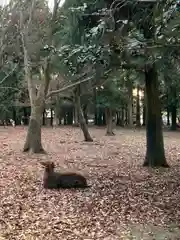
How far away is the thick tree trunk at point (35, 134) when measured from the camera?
14703 mm

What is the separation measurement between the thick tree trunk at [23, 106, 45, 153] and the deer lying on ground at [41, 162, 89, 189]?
6.17 m

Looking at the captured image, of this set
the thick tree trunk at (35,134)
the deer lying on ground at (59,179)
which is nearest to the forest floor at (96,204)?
the deer lying on ground at (59,179)

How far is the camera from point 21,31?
46.4ft

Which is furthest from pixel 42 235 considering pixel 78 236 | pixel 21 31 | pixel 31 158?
pixel 21 31

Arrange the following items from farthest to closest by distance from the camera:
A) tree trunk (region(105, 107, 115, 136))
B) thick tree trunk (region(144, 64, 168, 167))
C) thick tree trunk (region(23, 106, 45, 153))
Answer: tree trunk (region(105, 107, 115, 136))
thick tree trunk (region(23, 106, 45, 153))
thick tree trunk (region(144, 64, 168, 167))

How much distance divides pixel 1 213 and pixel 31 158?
6906 mm

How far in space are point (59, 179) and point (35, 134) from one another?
6455 millimetres

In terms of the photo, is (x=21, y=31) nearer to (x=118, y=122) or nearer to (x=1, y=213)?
(x=1, y=213)

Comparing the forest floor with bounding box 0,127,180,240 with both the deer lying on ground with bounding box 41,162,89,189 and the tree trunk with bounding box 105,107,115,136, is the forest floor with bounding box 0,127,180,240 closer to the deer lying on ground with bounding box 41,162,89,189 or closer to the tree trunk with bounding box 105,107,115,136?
the deer lying on ground with bounding box 41,162,89,189

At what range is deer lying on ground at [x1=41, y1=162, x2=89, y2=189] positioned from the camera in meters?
8.52

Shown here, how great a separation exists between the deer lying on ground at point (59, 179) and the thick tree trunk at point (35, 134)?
617cm

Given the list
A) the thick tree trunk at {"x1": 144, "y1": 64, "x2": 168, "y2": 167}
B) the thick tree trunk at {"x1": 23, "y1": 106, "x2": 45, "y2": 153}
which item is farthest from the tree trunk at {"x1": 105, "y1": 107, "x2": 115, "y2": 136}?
the thick tree trunk at {"x1": 144, "y1": 64, "x2": 168, "y2": 167}

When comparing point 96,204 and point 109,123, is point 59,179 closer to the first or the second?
point 96,204

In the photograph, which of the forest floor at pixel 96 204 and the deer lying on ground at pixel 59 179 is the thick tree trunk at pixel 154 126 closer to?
the forest floor at pixel 96 204
